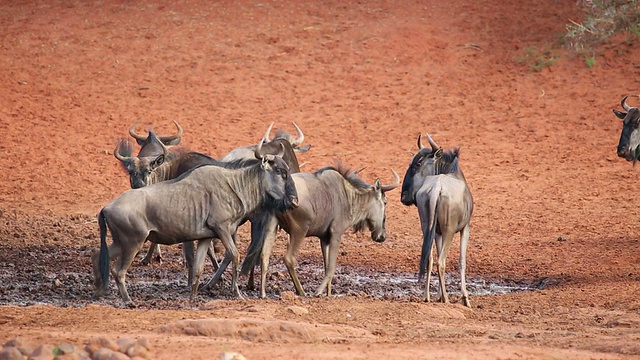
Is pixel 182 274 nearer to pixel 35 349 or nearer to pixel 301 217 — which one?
pixel 301 217

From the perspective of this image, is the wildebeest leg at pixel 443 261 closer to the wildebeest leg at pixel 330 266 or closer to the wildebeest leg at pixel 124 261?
the wildebeest leg at pixel 330 266

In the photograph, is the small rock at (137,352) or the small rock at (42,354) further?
the small rock at (137,352)

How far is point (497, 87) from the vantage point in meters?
24.1

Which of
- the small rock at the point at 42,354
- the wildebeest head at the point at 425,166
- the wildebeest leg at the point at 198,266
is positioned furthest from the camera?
the wildebeest head at the point at 425,166

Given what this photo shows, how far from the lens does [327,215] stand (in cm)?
1327

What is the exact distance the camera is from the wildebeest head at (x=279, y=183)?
497 inches

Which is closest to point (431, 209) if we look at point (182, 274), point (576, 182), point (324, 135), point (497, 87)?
point (182, 274)

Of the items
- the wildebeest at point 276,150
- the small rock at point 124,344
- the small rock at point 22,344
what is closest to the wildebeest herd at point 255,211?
the wildebeest at point 276,150

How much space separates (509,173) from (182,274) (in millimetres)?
7876

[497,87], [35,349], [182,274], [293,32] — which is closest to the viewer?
[35,349]

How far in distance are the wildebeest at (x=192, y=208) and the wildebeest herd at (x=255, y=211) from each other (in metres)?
0.01

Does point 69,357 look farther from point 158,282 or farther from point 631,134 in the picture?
point 631,134

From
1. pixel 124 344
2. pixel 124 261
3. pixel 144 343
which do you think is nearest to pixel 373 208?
pixel 124 261

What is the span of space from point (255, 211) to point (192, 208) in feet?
2.80
